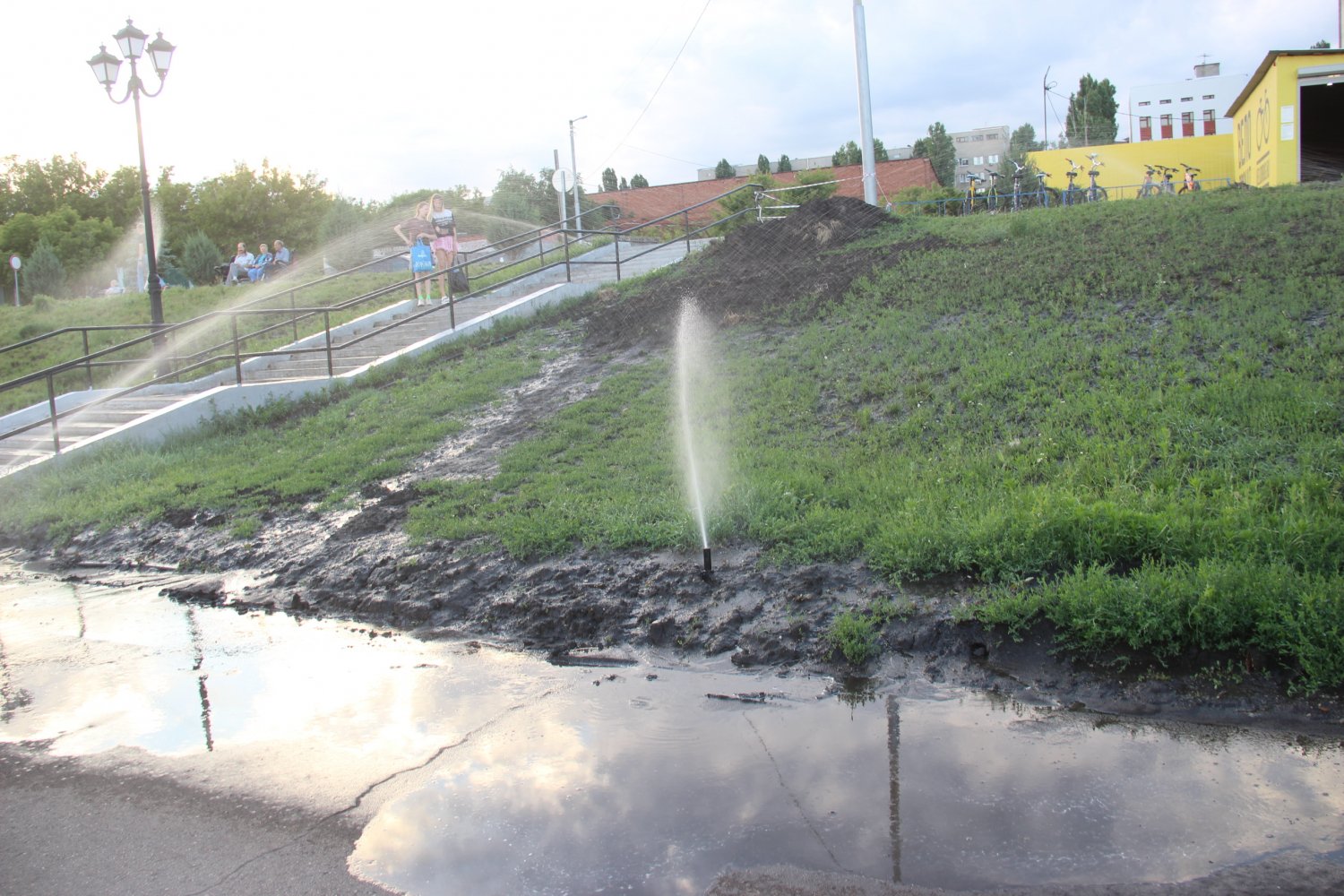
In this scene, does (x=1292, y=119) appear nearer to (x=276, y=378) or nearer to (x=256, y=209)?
(x=276, y=378)

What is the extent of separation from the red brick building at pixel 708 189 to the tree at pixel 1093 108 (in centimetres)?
2677

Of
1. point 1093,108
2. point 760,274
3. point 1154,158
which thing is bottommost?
point 760,274

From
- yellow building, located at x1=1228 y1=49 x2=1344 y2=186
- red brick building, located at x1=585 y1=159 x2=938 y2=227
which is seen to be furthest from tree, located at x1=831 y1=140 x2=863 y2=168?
yellow building, located at x1=1228 y1=49 x2=1344 y2=186

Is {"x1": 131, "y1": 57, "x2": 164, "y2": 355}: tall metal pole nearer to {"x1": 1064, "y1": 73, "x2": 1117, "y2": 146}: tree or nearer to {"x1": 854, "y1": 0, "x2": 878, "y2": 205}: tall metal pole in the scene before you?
{"x1": 854, "y1": 0, "x2": 878, "y2": 205}: tall metal pole

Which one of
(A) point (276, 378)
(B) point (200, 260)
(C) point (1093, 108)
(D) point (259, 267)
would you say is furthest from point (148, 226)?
(C) point (1093, 108)

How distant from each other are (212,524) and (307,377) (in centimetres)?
556

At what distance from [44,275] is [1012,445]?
42.4 meters

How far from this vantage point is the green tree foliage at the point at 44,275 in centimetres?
3809

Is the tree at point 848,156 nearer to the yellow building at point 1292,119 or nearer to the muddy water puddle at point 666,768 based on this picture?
the yellow building at point 1292,119

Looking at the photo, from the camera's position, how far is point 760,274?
14.8m

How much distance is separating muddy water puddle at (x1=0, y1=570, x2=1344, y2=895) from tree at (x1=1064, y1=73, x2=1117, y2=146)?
7388cm

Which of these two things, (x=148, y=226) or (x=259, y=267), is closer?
(x=148, y=226)

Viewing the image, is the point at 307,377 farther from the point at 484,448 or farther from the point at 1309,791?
the point at 1309,791

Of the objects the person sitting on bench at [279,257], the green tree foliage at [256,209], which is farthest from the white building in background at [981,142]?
the person sitting on bench at [279,257]
